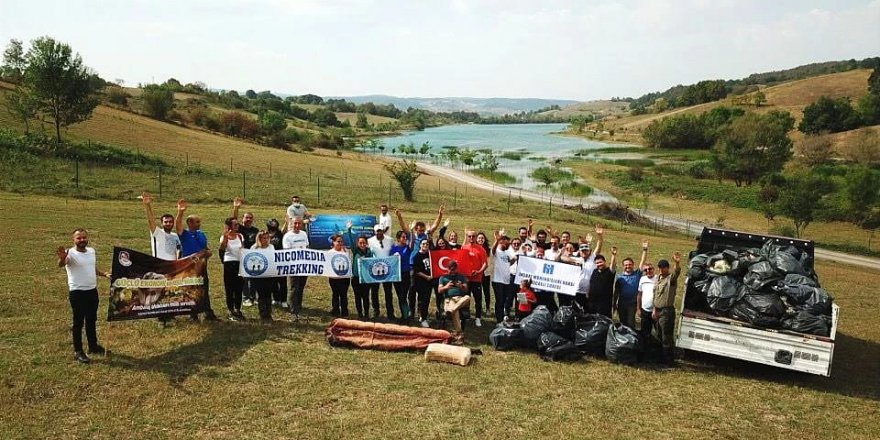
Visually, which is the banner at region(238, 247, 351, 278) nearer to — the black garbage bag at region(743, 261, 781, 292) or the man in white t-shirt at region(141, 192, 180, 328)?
the man in white t-shirt at region(141, 192, 180, 328)

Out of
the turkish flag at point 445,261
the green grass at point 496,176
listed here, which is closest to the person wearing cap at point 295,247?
the turkish flag at point 445,261

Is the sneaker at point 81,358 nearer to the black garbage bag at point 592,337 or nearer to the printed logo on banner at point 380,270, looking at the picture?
the printed logo on banner at point 380,270

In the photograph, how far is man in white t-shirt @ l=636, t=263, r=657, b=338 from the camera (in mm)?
9969

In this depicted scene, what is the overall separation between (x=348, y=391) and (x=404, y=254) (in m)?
3.61

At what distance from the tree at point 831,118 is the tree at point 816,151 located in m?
16.5

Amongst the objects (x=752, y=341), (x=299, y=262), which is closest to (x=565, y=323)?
(x=752, y=341)

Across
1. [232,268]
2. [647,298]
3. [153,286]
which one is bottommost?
[647,298]

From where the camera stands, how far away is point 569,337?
32.7 feet

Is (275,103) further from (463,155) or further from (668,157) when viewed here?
(668,157)

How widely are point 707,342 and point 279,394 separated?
22.0 feet

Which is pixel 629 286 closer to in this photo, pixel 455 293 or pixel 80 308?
pixel 455 293

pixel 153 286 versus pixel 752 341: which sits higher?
pixel 153 286

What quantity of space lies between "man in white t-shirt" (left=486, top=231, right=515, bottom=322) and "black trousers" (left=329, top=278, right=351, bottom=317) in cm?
290

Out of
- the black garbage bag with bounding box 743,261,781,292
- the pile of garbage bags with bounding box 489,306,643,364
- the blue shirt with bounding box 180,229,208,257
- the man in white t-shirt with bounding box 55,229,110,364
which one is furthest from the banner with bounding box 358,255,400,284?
the black garbage bag with bounding box 743,261,781,292
